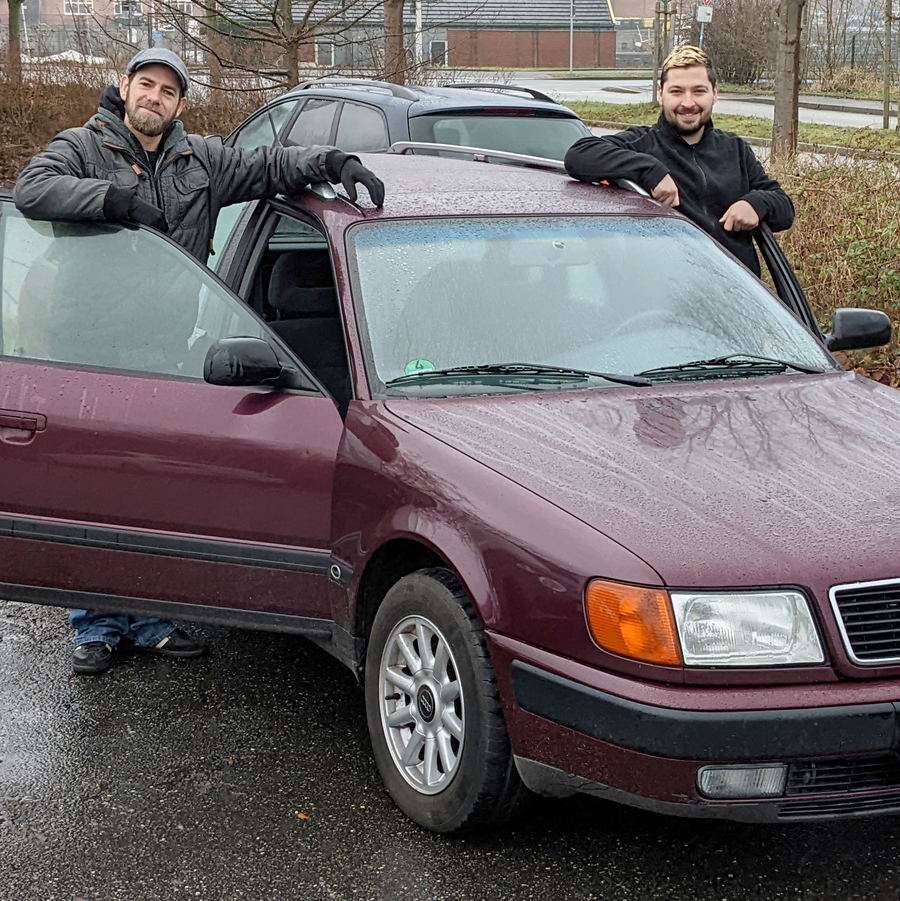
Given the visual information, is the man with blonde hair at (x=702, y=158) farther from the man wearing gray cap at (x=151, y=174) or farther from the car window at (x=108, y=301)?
the car window at (x=108, y=301)

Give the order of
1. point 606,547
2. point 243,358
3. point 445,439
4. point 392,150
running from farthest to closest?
point 392,150, point 243,358, point 445,439, point 606,547

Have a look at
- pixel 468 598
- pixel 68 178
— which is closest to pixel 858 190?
pixel 68 178

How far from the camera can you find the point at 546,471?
3.49 metres

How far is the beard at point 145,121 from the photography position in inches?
205

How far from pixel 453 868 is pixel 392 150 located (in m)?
3.52

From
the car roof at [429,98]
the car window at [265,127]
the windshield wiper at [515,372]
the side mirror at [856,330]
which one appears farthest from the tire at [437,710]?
the car window at [265,127]

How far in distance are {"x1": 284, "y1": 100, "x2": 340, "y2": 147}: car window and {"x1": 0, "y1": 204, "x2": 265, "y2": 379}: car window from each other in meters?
5.48

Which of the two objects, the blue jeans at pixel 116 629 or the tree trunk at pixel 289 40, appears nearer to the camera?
the blue jeans at pixel 116 629

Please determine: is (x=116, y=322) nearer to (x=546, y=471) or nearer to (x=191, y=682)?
(x=191, y=682)

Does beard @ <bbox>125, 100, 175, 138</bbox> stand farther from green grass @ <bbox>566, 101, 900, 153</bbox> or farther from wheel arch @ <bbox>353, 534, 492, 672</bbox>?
green grass @ <bbox>566, 101, 900, 153</bbox>

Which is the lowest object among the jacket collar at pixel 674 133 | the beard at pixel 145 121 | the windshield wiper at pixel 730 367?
the windshield wiper at pixel 730 367

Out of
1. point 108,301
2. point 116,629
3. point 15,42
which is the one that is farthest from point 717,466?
point 15,42

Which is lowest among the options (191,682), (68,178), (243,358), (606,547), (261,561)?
(191,682)

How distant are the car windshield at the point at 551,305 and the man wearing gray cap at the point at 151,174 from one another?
1.51 ft
